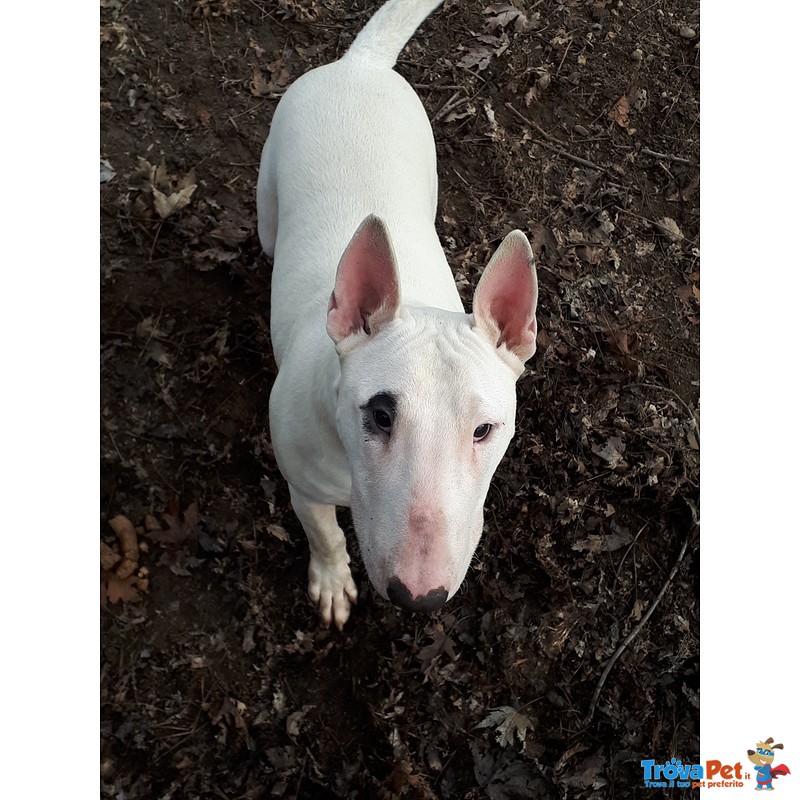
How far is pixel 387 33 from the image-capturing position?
342cm

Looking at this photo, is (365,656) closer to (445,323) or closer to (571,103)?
(445,323)

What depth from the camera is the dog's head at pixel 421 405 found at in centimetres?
185

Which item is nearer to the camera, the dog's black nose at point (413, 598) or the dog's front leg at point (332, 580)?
the dog's black nose at point (413, 598)

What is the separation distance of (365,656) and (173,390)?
1825mm

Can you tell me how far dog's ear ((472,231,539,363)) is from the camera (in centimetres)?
213

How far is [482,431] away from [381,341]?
1.38 ft

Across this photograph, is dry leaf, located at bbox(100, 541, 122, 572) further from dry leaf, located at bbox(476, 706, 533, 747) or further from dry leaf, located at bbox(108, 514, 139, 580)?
dry leaf, located at bbox(476, 706, 533, 747)

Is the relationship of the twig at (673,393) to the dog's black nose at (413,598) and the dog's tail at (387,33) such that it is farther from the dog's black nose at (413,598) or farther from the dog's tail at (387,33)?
the dog's black nose at (413,598)

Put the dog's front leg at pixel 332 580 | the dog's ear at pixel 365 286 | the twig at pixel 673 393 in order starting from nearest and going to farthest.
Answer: the dog's ear at pixel 365 286 → the dog's front leg at pixel 332 580 → the twig at pixel 673 393

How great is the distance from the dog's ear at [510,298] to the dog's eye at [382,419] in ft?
1.51

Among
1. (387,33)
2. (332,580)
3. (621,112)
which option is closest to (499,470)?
(332,580)

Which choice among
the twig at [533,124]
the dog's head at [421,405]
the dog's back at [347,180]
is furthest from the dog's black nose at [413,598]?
the twig at [533,124]

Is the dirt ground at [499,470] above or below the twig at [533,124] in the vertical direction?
below

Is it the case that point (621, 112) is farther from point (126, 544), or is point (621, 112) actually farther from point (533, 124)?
point (126, 544)
